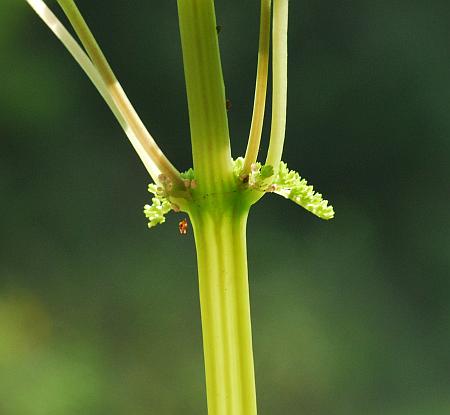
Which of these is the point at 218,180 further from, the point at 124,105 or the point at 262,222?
the point at 262,222

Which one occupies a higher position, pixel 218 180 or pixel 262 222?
pixel 262 222

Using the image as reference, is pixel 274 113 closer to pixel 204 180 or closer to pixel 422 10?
pixel 204 180

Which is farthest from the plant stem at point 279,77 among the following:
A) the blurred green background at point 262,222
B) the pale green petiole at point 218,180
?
the blurred green background at point 262,222

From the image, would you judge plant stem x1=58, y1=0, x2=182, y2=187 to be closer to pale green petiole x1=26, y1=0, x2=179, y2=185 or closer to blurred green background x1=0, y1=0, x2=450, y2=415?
pale green petiole x1=26, y1=0, x2=179, y2=185

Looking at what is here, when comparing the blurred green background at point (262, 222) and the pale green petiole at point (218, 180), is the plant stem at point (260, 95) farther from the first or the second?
the blurred green background at point (262, 222)

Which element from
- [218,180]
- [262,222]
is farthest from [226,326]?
[262,222]

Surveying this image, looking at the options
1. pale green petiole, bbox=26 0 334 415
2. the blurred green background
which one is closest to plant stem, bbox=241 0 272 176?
pale green petiole, bbox=26 0 334 415
